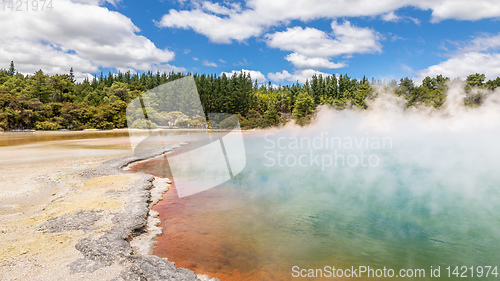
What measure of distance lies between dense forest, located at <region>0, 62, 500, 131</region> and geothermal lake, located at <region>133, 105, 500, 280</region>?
2173 centimetres

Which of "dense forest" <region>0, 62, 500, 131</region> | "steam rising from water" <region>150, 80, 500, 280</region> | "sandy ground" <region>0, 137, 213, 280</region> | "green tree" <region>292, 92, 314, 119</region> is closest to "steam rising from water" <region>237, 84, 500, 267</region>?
"steam rising from water" <region>150, 80, 500, 280</region>

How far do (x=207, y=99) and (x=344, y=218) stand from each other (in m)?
61.4

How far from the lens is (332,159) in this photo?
16844mm

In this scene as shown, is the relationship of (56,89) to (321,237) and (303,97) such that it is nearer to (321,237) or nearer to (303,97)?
(303,97)

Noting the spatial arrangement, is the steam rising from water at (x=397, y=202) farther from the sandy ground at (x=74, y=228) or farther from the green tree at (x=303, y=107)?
the green tree at (x=303, y=107)

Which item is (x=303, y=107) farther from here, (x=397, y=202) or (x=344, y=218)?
(x=344, y=218)

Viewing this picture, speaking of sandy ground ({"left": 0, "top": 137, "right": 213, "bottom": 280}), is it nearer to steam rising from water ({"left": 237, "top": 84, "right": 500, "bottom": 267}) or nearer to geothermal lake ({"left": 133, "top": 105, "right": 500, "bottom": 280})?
geothermal lake ({"left": 133, "top": 105, "right": 500, "bottom": 280})

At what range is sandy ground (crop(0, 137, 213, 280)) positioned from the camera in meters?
4.28

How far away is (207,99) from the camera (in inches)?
2596

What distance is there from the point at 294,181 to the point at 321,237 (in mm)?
5597

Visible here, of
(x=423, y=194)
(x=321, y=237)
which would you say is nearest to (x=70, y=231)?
(x=321, y=237)

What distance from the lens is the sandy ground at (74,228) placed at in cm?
428

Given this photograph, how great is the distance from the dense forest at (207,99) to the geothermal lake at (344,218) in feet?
71.3

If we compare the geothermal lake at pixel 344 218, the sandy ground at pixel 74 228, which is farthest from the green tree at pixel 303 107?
the sandy ground at pixel 74 228
